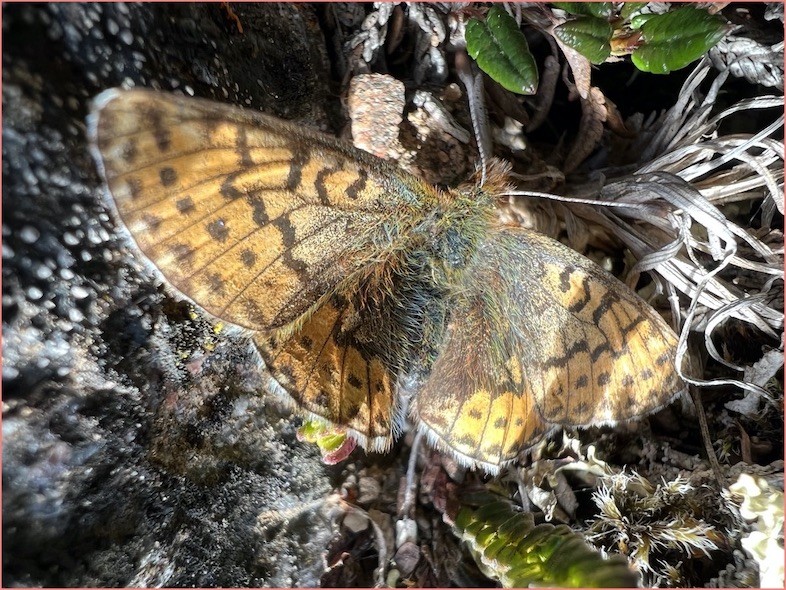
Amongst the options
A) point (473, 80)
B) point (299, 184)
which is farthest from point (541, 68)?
point (299, 184)

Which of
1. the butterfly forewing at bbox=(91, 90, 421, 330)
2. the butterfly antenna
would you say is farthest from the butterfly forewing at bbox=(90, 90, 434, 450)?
the butterfly antenna

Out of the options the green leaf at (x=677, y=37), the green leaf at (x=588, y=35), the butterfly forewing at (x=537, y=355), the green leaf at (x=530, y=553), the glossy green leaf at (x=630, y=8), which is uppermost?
the glossy green leaf at (x=630, y=8)

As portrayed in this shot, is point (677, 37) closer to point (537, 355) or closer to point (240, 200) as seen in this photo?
point (537, 355)

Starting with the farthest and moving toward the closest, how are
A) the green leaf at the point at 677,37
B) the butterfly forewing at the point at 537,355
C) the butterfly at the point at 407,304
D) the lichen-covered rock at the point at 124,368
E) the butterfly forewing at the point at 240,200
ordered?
the butterfly forewing at the point at 537,355, the green leaf at the point at 677,37, the butterfly at the point at 407,304, the lichen-covered rock at the point at 124,368, the butterfly forewing at the point at 240,200

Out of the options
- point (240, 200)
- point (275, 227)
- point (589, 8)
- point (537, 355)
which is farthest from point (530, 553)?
point (589, 8)

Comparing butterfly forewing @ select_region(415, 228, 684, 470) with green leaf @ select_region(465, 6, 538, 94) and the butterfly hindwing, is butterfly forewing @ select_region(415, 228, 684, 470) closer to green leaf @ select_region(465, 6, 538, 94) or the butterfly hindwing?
the butterfly hindwing

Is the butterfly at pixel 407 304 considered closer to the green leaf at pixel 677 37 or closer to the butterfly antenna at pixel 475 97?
the butterfly antenna at pixel 475 97

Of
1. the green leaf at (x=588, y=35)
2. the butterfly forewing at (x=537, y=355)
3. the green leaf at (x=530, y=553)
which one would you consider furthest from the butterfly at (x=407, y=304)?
the green leaf at (x=588, y=35)
